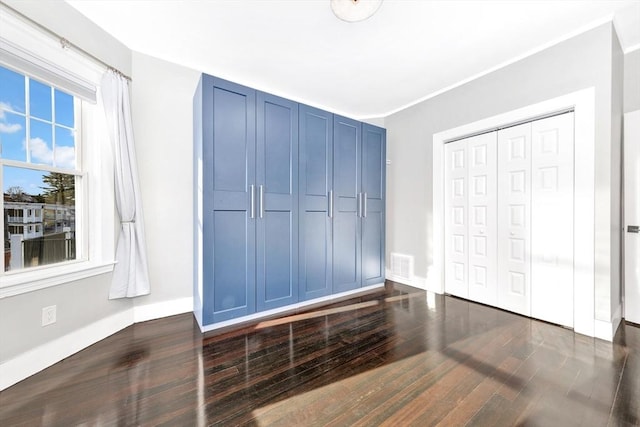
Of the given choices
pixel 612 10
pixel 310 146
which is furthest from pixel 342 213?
pixel 612 10

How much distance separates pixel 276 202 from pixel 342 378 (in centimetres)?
177

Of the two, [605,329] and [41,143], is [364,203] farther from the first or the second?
[41,143]

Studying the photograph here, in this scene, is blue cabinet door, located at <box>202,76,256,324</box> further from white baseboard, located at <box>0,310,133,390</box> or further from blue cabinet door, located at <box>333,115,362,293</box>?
blue cabinet door, located at <box>333,115,362,293</box>

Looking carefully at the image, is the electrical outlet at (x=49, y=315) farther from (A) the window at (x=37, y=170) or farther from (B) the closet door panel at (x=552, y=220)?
(B) the closet door panel at (x=552, y=220)

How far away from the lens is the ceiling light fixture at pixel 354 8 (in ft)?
6.43

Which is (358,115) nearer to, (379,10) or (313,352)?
(379,10)

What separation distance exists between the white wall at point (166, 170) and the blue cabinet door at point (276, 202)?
2.83ft

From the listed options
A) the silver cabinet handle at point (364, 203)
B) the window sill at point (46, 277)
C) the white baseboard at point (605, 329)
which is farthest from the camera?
the silver cabinet handle at point (364, 203)

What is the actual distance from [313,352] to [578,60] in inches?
139

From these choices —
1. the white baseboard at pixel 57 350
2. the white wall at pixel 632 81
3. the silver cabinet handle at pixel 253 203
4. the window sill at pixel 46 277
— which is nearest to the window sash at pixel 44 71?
the window sill at pixel 46 277

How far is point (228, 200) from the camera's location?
2562 millimetres

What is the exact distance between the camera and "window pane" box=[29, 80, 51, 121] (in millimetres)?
1945

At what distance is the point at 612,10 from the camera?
7.00 ft

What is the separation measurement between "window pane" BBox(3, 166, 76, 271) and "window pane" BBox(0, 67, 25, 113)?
44 centimetres
